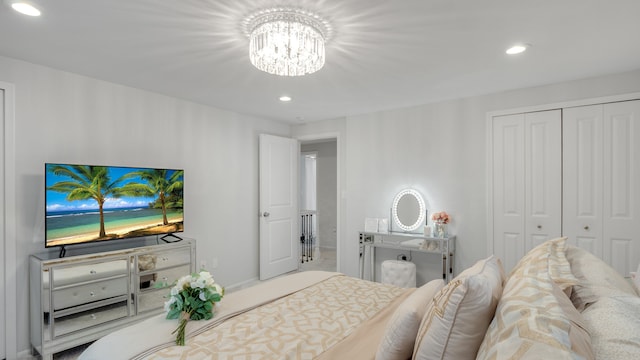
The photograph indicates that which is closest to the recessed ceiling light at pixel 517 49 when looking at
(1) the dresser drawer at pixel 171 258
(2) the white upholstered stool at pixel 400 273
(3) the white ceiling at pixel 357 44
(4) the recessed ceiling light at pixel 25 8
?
(3) the white ceiling at pixel 357 44

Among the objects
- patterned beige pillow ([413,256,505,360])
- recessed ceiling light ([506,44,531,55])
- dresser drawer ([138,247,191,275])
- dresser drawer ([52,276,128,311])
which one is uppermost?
recessed ceiling light ([506,44,531,55])

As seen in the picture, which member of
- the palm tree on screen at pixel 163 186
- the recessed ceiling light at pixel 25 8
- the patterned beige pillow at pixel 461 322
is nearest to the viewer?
the patterned beige pillow at pixel 461 322

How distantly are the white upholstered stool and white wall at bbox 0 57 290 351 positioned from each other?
199 centimetres

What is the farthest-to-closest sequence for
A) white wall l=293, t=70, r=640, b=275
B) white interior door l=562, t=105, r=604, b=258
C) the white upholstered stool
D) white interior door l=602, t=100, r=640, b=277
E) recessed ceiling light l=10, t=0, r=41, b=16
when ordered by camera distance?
the white upholstered stool → white wall l=293, t=70, r=640, b=275 → white interior door l=562, t=105, r=604, b=258 → white interior door l=602, t=100, r=640, b=277 → recessed ceiling light l=10, t=0, r=41, b=16

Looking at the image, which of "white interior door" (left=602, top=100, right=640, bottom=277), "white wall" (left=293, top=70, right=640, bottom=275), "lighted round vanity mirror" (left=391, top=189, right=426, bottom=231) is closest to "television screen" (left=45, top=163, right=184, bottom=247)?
"white wall" (left=293, top=70, right=640, bottom=275)

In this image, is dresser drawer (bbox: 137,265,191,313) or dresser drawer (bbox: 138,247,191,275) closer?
dresser drawer (bbox: 137,265,191,313)

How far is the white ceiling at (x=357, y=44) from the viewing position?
6.44ft

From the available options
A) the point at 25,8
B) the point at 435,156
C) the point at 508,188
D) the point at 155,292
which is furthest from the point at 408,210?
the point at 25,8

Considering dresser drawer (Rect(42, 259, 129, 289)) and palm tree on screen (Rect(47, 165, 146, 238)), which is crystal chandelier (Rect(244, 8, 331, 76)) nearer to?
palm tree on screen (Rect(47, 165, 146, 238))

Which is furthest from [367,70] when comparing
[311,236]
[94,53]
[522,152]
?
[311,236]

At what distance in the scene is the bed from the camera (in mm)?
913

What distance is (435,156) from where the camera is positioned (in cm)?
415

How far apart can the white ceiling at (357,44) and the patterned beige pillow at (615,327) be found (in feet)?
5.35

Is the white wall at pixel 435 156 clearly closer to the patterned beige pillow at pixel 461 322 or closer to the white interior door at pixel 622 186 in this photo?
the white interior door at pixel 622 186
